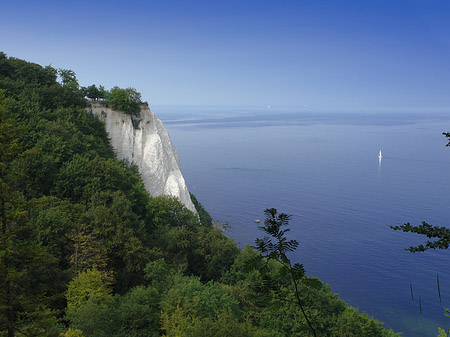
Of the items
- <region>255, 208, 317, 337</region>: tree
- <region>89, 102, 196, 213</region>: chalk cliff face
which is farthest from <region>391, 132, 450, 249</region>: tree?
<region>89, 102, 196, 213</region>: chalk cliff face

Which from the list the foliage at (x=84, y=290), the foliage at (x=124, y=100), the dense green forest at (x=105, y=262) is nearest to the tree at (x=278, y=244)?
the dense green forest at (x=105, y=262)

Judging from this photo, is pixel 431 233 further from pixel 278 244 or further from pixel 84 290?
pixel 84 290

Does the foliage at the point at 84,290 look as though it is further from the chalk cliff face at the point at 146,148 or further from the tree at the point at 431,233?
the chalk cliff face at the point at 146,148

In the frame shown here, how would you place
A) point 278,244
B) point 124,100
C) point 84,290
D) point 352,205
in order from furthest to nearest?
point 352,205
point 124,100
point 84,290
point 278,244

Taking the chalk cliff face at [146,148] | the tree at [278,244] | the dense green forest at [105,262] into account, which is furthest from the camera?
the chalk cliff face at [146,148]

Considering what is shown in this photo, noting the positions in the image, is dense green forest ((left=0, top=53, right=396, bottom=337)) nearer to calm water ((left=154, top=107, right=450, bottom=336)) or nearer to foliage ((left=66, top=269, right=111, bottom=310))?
foliage ((left=66, top=269, right=111, bottom=310))

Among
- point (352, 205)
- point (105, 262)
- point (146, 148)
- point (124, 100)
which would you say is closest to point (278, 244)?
point (105, 262)

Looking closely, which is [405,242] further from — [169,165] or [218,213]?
[169,165]
